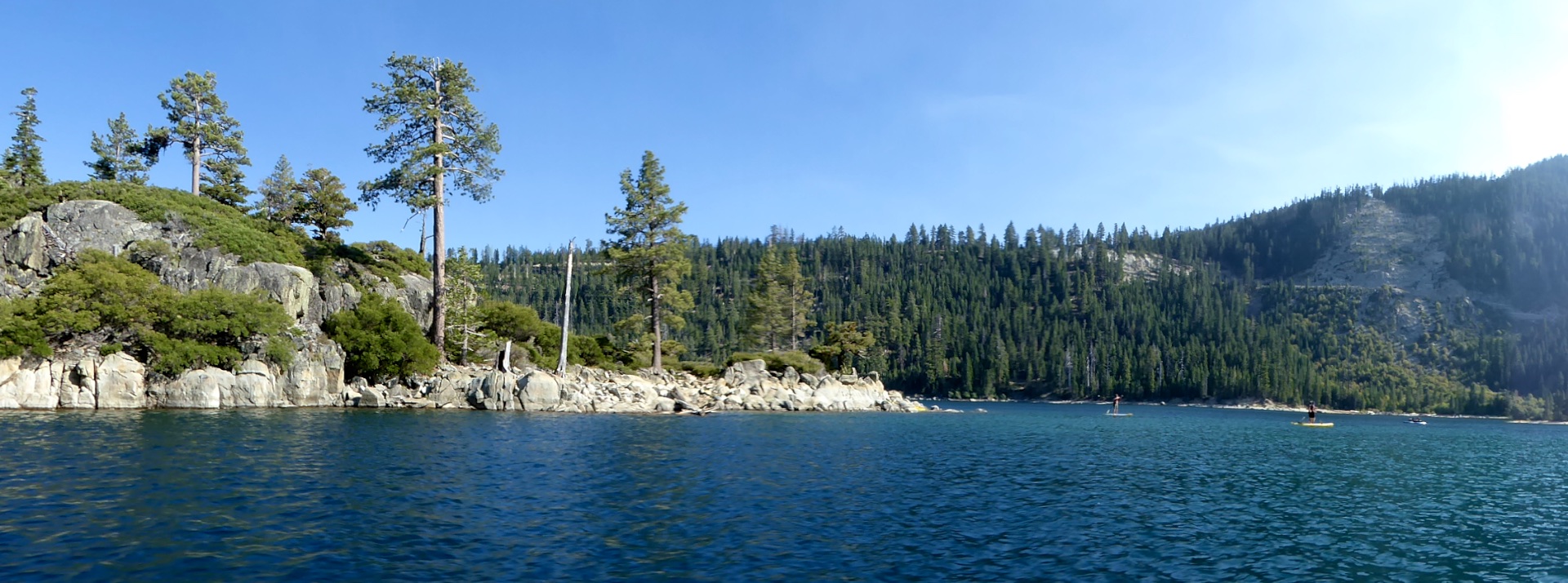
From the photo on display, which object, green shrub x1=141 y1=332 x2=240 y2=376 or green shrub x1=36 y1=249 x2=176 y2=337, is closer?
green shrub x1=36 y1=249 x2=176 y2=337

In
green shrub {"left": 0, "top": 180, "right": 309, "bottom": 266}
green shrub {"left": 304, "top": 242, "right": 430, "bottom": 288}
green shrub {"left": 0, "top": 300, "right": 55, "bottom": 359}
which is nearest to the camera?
green shrub {"left": 0, "top": 300, "right": 55, "bottom": 359}

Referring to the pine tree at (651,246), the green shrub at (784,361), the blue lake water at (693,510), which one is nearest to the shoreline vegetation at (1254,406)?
the green shrub at (784,361)

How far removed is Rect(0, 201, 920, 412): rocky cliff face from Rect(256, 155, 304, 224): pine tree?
517 inches

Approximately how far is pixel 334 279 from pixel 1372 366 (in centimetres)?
20604

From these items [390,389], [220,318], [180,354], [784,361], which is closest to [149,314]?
[180,354]

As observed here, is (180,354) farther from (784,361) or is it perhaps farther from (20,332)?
(784,361)

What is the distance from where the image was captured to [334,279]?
50312mm

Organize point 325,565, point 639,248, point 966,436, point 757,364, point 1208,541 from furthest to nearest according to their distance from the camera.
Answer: point 757,364, point 639,248, point 966,436, point 1208,541, point 325,565

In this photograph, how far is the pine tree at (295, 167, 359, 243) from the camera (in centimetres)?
6031

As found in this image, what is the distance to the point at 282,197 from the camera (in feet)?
248

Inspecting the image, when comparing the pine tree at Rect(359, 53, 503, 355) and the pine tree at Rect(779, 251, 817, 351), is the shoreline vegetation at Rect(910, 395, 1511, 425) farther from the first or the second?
the pine tree at Rect(359, 53, 503, 355)

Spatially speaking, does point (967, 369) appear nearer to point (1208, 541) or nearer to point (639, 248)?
point (639, 248)

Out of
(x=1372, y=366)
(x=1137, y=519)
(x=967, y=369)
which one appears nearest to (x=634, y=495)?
(x=1137, y=519)

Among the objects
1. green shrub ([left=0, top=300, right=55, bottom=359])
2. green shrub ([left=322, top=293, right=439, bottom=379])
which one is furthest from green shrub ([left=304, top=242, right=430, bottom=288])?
green shrub ([left=0, top=300, right=55, bottom=359])
